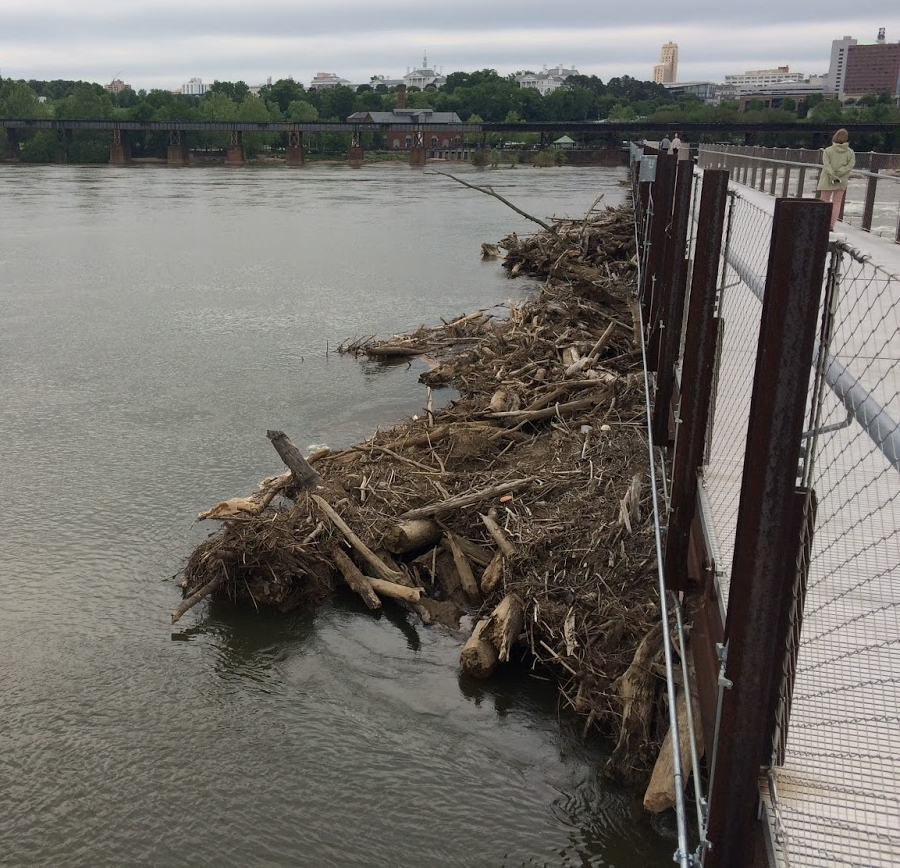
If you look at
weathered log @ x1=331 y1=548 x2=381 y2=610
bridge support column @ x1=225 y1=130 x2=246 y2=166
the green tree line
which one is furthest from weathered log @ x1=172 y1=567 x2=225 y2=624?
bridge support column @ x1=225 y1=130 x2=246 y2=166

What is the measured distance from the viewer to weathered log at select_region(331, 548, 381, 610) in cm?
747

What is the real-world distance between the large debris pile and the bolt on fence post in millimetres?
468

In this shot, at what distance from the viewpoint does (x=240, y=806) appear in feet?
18.9

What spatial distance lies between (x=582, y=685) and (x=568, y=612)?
1.76 ft

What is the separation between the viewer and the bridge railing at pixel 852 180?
1539 cm

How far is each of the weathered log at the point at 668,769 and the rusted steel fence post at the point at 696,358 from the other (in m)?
0.69

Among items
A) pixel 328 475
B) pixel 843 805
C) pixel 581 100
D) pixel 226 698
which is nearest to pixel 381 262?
pixel 328 475

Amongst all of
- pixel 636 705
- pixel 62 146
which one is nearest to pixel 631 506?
pixel 636 705

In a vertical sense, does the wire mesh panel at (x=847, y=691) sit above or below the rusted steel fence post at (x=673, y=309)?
below

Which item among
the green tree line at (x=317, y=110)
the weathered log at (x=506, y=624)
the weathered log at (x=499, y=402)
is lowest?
the weathered log at (x=506, y=624)

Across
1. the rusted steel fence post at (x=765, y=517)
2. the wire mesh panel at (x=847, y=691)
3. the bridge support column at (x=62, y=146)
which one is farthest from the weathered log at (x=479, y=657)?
the bridge support column at (x=62, y=146)

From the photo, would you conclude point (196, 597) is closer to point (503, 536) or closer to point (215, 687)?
point (215, 687)

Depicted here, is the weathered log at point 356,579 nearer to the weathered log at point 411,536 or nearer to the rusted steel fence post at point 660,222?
the weathered log at point 411,536

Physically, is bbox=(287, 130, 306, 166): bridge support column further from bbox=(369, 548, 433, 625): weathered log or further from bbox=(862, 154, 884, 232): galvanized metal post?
bbox=(369, 548, 433, 625): weathered log
